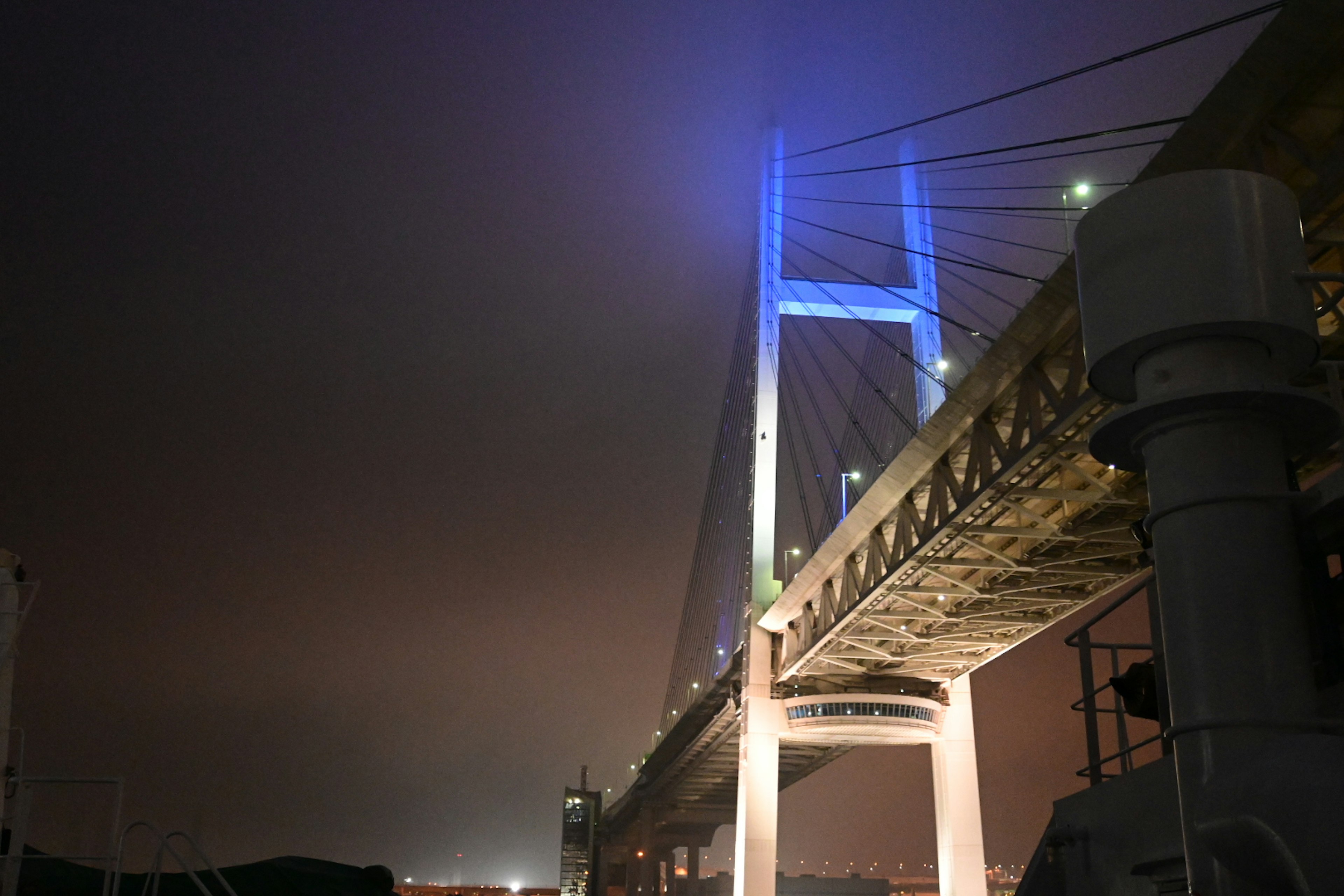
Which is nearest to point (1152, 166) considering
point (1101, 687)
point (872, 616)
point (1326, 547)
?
point (1101, 687)

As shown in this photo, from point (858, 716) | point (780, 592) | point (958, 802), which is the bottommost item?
point (958, 802)

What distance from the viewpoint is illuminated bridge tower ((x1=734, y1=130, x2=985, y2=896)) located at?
3600 cm

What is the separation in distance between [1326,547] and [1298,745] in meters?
1.69

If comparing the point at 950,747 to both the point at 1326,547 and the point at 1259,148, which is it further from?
the point at 1326,547

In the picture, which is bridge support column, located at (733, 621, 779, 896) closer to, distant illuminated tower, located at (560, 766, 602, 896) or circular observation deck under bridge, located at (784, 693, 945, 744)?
circular observation deck under bridge, located at (784, 693, 945, 744)

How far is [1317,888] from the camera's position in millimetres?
3607

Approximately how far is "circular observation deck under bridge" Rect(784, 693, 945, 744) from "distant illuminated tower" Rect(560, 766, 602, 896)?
191ft

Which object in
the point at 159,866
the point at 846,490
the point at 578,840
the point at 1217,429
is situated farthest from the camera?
the point at 578,840

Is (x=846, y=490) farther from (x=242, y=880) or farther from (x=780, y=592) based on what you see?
(x=242, y=880)

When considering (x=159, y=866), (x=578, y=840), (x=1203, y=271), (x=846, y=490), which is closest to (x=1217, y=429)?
(x=1203, y=271)

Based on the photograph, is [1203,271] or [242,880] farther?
[242,880]

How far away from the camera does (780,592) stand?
126ft

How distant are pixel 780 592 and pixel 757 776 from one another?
19.5 feet

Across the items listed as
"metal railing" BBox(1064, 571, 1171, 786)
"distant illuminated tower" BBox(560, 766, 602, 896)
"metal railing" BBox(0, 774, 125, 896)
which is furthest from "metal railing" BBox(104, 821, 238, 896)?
"distant illuminated tower" BBox(560, 766, 602, 896)
